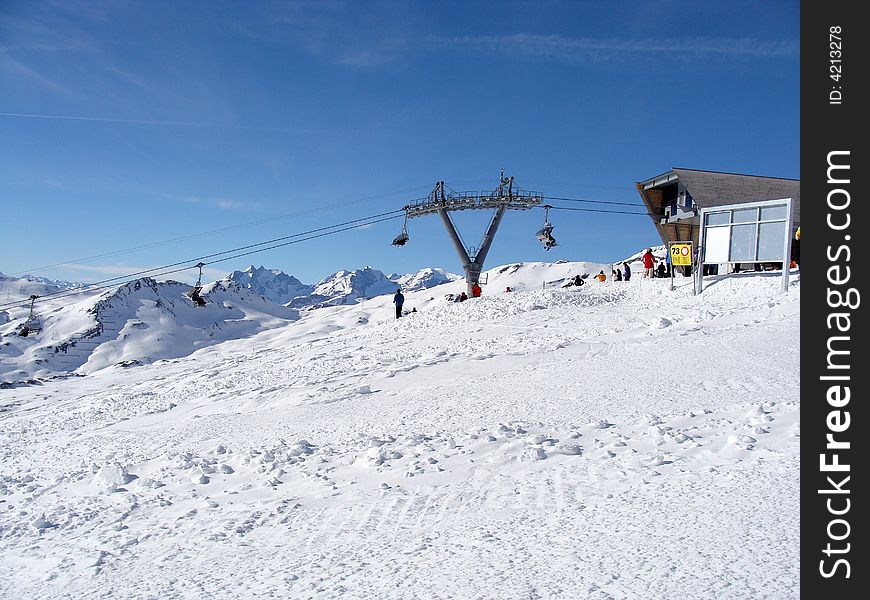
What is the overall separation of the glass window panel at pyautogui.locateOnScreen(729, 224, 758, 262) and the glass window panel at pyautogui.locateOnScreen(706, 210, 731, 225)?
38cm

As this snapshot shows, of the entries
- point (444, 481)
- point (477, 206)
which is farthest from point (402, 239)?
point (444, 481)

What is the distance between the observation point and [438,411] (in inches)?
346

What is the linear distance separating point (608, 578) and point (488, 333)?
40.4 ft

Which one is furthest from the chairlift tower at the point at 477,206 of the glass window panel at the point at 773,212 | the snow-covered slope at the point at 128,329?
the snow-covered slope at the point at 128,329

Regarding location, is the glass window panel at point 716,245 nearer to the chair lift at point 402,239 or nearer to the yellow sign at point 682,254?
the yellow sign at point 682,254

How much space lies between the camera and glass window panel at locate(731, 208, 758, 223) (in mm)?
16719

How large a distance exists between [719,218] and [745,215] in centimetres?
87

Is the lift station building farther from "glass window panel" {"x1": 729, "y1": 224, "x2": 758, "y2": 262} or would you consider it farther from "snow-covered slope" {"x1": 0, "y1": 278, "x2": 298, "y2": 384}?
"snow-covered slope" {"x1": 0, "y1": 278, "x2": 298, "y2": 384}

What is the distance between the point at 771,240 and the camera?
16344mm

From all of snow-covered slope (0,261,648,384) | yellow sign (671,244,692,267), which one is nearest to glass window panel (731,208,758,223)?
yellow sign (671,244,692,267)

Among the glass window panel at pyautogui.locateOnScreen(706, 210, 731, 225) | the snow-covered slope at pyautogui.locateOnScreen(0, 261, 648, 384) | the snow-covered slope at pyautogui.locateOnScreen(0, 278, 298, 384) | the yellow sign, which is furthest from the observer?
the snow-covered slope at pyautogui.locateOnScreen(0, 261, 648, 384)

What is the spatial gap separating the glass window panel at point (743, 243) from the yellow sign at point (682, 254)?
1832 mm
